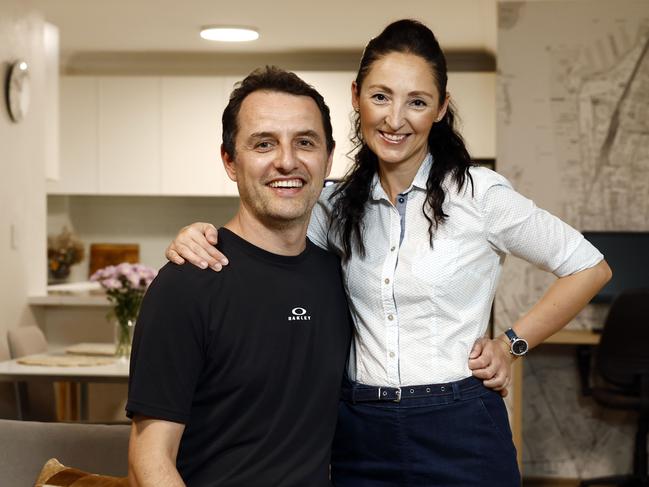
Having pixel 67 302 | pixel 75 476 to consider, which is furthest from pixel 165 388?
pixel 67 302

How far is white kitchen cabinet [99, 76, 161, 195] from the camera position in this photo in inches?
273

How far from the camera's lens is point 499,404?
1.80m

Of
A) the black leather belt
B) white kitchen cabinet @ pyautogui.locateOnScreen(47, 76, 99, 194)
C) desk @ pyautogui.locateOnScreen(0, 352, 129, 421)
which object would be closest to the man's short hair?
the black leather belt

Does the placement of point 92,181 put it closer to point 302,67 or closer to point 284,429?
point 302,67

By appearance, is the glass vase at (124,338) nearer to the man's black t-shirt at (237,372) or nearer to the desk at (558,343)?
the desk at (558,343)

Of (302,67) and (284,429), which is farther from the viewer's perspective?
(302,67)

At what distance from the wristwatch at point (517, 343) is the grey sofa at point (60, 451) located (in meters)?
0.90

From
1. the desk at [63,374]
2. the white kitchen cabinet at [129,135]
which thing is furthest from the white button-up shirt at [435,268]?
the white kitchen cabinet at [129,135]

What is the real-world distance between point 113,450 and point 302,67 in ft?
17.0

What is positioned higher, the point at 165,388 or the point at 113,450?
the point at 165,388

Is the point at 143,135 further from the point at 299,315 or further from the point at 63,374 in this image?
the point at 299,315

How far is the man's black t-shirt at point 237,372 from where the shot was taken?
1514mm

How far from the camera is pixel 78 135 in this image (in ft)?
22.9

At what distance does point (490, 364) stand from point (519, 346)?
171 millimetres
